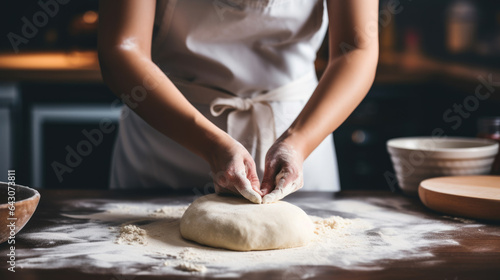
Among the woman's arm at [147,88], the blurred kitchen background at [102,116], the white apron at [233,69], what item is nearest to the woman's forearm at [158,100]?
the woman's arm at [147,88]

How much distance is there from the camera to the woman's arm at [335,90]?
1.05 meters

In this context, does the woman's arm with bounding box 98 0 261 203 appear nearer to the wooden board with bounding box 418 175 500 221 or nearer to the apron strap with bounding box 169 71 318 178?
the apron strap with bounding box 169 71 318 178

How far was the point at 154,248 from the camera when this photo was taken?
35.8 inches

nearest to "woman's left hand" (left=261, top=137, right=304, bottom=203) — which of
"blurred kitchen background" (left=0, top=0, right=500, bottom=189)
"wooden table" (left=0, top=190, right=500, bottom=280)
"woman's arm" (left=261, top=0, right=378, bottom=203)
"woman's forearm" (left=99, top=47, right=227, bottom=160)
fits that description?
"woman's arm" (left=261, top=0, right=378, bottom=203)

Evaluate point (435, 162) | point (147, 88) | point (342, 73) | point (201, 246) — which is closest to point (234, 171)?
point (201, 246)

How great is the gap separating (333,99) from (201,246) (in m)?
0.45

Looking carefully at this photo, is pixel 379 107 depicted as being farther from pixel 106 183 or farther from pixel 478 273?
pixel 478 273

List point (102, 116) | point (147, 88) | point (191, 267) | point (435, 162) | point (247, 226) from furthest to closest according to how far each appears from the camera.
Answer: point (102, 116)
point (435, 162)
point (147, 88)
point (247, 226)
point (191, 267)

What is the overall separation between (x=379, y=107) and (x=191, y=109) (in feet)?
5.73

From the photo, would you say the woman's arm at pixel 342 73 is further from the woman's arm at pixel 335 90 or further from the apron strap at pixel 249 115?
the apron strap at pixel 249 115

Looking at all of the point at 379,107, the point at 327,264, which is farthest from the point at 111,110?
the point at 327,264

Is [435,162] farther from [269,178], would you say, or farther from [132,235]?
[132,235]

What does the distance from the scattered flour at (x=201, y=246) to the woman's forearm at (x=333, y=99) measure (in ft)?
0.54

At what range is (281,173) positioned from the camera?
1031 millimetres
